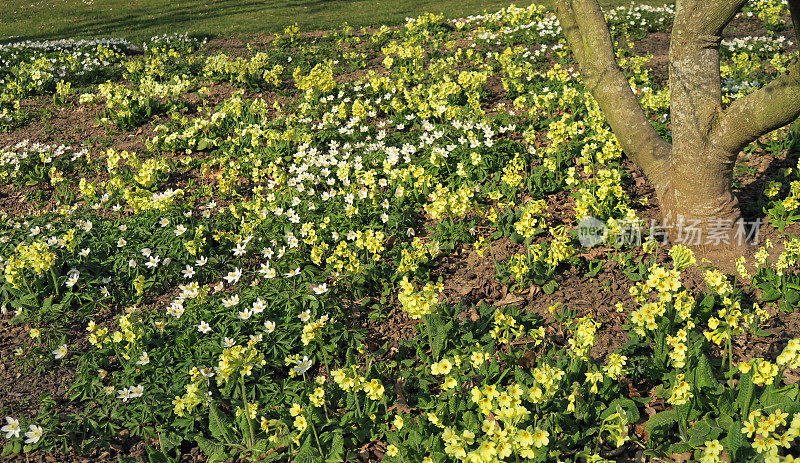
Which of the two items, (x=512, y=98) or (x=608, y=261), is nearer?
(x=608, y=261)

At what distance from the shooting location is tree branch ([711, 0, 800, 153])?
3387mm

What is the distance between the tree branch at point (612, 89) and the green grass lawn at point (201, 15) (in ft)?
24.5

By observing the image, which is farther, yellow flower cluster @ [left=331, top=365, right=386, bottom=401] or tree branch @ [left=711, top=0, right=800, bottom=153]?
tree branch @ [left=711, top=0, right=800, bottom=153]

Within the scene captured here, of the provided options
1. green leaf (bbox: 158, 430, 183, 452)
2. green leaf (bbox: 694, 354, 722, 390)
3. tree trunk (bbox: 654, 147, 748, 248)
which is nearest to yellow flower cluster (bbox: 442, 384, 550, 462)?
green leaf (bbox: 694, 354, 722, 390)

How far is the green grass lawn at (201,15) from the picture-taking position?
12.1m

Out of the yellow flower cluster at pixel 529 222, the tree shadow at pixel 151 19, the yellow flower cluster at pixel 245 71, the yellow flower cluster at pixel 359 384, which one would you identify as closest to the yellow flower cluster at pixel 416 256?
the yellow flower cluster at pixel 529 222

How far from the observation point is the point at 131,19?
1398cm

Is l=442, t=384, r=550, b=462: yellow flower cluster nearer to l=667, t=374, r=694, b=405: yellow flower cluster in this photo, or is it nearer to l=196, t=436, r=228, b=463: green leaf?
l=667, t=374, r=694, b=405: yellow flower cluster

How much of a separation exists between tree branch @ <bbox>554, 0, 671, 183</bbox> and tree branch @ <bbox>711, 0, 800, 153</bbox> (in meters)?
0.57

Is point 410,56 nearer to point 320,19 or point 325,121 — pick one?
point 325,121

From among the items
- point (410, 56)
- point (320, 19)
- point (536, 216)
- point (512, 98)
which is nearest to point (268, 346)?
point (536, 216)

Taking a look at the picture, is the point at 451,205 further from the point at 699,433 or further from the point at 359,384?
the point at 699,433

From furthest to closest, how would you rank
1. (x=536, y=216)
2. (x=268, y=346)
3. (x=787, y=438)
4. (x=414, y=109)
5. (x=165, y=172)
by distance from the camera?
(x=414, y=109)
(x=165, y=172)
(x=536, y=216)
(x=268, y=346)
(x=787, y=438)

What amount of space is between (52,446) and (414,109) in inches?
198
